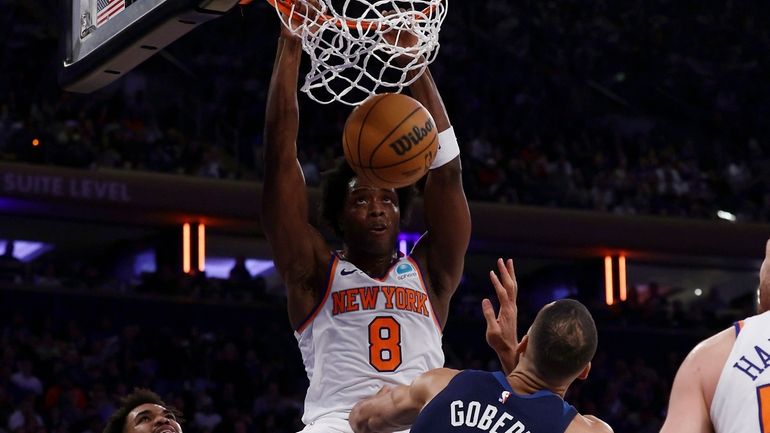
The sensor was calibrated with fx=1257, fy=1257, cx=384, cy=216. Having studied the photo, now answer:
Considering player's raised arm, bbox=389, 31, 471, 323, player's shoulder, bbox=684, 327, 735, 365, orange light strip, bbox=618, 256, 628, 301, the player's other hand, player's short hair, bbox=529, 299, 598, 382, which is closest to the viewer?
player's shoulder, bbox=684, 327, 735, 365

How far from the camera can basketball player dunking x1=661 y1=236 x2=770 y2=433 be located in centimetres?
305

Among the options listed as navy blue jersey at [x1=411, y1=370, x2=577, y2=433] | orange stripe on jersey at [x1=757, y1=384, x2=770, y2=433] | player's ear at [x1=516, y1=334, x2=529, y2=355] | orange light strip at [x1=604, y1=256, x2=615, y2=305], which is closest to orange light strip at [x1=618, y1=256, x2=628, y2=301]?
orange light strip at [x1=604, y1=256, x2=615, y2=305]

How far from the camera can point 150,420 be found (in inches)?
218

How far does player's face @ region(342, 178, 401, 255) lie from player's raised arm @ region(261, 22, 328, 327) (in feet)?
0.48

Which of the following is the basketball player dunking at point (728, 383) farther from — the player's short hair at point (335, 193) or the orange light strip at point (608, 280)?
the orange light strip at point (608, 280)

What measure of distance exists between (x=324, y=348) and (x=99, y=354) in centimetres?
907

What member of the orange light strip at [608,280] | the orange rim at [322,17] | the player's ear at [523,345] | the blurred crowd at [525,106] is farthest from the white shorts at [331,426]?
the orange light strip at [608,280]

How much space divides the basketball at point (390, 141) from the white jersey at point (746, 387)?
175 centimetres

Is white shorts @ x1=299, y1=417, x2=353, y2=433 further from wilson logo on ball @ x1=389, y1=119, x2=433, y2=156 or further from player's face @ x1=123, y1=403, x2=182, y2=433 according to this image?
wilson logo on ball @ x1=389, y1=119, x2=433, y2=156

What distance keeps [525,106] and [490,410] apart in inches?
642

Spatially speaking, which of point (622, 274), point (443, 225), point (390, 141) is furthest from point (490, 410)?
point (622, 274)

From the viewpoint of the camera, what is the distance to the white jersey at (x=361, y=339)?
16.0 feet

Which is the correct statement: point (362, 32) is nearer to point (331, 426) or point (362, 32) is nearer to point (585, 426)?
point (331, 426)

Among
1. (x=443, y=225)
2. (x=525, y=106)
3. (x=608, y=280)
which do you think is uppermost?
(x=525, y=106)
